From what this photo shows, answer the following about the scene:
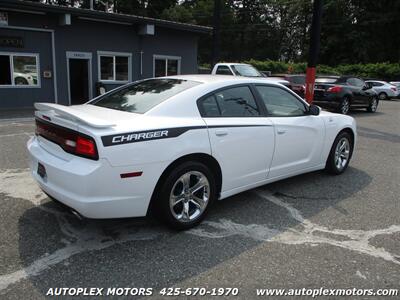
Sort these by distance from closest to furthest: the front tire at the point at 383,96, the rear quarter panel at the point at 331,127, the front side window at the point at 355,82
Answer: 1. the rear quarter panel at the point at 331,127
2. the front side window at the point at 355,82
3. the front tire at the point at 383,96

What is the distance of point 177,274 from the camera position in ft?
10.6

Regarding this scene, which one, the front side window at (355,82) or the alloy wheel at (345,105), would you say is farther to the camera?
the front side window at (355,82)

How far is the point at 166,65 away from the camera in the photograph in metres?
19.0

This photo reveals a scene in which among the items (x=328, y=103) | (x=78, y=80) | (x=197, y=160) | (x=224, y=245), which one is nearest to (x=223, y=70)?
(x=328, y=103)

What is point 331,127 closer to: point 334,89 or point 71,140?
point 71,140

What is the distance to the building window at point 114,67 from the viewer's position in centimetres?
1686

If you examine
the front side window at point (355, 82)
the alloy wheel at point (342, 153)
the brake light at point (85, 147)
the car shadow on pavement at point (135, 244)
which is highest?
the brake light at point (85, 147)

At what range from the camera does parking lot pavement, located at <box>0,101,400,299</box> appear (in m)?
3.17

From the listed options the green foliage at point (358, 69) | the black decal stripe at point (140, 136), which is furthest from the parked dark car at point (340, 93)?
the green foliage at point (358, 69)

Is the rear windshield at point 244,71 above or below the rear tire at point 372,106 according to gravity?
above

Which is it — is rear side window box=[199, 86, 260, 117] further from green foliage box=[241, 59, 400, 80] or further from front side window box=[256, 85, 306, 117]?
green foliage box=[241, 59, 400, 80]

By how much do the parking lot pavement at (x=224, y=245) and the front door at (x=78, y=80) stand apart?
12.2m

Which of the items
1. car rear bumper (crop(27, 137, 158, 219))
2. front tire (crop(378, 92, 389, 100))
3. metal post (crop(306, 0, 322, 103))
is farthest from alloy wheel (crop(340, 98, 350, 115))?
front tire (crop(378, 92, 389, 100))

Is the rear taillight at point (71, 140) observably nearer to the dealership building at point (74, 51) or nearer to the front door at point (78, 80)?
the dealership building at point (74, 51)
